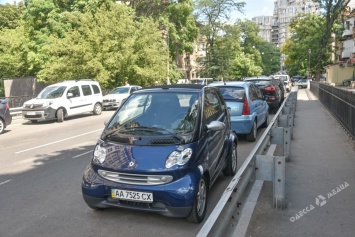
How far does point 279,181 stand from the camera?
4.56 m

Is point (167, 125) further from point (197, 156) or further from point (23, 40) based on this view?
point (23, 40)

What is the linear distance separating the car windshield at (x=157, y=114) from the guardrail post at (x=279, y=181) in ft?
3.93

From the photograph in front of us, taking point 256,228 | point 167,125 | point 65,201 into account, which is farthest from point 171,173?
point 65,201

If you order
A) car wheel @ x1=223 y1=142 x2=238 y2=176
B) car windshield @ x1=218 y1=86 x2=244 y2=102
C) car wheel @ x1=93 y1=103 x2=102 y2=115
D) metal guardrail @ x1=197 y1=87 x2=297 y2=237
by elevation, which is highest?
car windshield @ x1=218 y1=86 x2=244 y2=102

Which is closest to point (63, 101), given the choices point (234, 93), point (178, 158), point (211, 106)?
point (234, 93)

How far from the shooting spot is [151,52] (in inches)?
1182

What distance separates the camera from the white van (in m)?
15.7

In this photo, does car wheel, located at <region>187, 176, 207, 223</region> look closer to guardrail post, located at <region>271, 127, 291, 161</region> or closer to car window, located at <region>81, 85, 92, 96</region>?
guardrail post, located at <region>271, 127, 291, 161</region>

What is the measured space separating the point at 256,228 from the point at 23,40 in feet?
131

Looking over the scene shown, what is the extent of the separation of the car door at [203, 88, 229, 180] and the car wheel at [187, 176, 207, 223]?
1.34 ft

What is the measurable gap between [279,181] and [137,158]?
1.90 metres

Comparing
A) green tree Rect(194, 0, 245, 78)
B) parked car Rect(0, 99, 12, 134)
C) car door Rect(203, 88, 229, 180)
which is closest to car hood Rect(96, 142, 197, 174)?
car door Rect(203, 88, 229, 180)

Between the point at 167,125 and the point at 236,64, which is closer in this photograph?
the point at 167,125

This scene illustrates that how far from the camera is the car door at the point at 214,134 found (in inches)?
193
